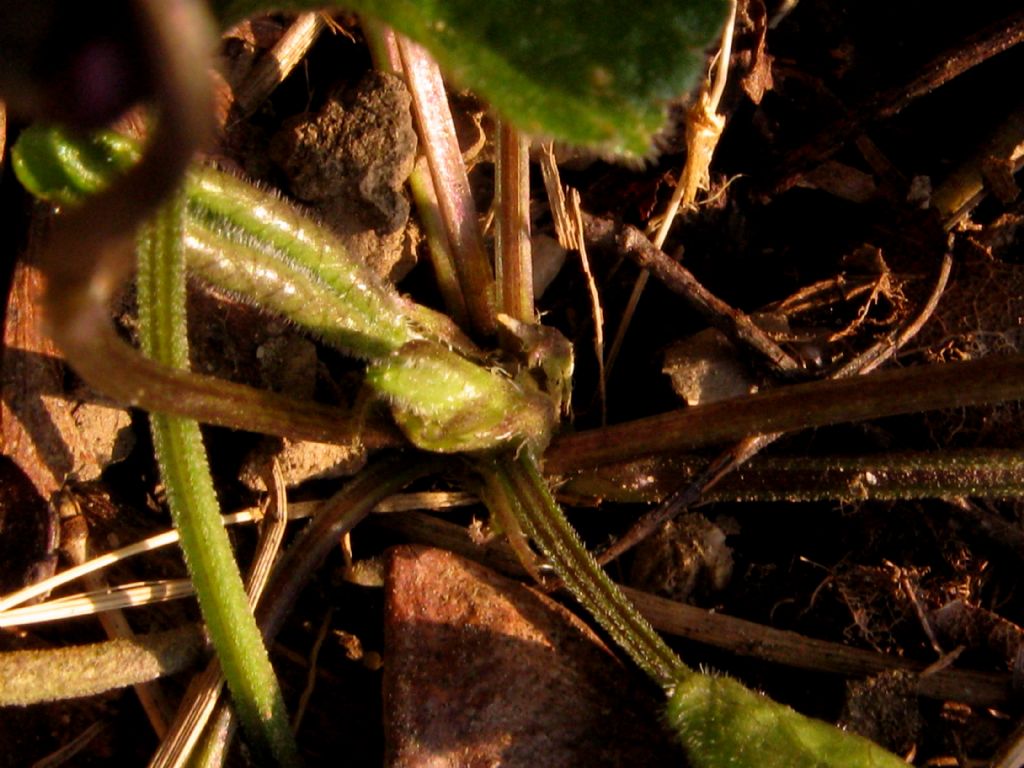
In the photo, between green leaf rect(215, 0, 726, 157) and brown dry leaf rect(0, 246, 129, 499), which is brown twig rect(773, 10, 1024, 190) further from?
brown dry leaf rect(0, 246, 129, 499)

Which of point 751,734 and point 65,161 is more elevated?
point 65,161

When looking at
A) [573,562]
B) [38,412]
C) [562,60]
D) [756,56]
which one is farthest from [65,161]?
[756,56]

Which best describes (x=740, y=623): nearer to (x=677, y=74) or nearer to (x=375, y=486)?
(x=375, y=486)

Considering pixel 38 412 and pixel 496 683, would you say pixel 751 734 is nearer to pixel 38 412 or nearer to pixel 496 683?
pixel 496 683

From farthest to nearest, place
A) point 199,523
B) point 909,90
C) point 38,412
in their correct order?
1. point 909,90
2. point 38,412
3. point 199,523

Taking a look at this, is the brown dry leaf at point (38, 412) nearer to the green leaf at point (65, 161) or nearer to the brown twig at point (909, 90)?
the green leaf at point (65, 161)

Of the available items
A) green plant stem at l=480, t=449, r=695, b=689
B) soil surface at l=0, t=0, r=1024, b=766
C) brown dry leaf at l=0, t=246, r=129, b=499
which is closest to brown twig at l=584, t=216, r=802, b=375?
soil surface at l=0, t=0, r=1024, b=766
